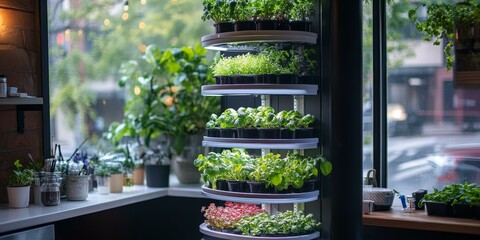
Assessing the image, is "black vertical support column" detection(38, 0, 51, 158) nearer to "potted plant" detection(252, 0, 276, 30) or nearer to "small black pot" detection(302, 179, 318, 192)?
"potted plant" detection(252, 0, 276, 30)

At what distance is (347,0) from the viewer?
151 inches

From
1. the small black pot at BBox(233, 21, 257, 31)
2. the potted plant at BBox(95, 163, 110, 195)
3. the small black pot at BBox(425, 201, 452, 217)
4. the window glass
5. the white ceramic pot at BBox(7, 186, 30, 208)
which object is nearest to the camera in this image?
the small black pot at BBox(233, 21, 257, 31)

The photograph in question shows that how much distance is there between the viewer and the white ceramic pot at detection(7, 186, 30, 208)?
4.17m

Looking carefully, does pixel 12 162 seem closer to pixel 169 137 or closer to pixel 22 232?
pixel 22 232

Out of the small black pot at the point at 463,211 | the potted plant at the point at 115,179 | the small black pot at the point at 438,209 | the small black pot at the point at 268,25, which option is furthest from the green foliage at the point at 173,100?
the small black pot at the point at 463,211

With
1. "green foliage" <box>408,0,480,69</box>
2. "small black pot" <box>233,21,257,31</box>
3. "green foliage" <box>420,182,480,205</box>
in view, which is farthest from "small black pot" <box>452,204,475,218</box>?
"small black pot" <box>233,21,257,31</box>

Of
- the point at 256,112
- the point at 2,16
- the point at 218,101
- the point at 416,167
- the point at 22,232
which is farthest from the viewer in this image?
the point at 218,101

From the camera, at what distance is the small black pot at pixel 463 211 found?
3965 millimetres

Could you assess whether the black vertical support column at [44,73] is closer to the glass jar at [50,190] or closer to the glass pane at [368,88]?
the glass jar at [50,190]

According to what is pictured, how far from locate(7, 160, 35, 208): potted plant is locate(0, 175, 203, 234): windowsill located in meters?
0.05

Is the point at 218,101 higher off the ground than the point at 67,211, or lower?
higher

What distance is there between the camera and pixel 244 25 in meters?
3.90

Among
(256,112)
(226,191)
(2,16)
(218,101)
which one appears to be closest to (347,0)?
(256,112)

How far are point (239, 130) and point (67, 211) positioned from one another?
4.05 ft
